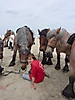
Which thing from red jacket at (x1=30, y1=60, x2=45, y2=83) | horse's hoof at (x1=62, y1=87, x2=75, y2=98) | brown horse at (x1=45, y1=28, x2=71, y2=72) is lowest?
horse's hoof at (x1=62, y1=87, x2=75, y2=98)

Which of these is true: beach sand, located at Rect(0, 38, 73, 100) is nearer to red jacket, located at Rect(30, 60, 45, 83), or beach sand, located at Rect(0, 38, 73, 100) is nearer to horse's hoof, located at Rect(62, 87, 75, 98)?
horse's hoof, located at Rect(62, 87, 75, 98)

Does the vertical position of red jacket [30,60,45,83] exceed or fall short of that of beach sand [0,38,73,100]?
it exceeds it

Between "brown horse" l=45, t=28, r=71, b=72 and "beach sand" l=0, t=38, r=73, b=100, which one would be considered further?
"brown horse" l=45, t=28, r=71, b=72

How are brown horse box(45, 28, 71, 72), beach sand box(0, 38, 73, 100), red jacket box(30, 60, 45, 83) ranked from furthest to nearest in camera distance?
brown horse box(45, 28, 71, 72) < beach sand box(0, 38, 73, 100) < red jacket box(30, 60, 45, 83)

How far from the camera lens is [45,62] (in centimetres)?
883

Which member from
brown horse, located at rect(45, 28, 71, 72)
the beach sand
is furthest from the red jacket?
brown horse, located at rect(45, 28, 71, 72)

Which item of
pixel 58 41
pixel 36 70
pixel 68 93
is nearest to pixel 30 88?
pixel 36 70

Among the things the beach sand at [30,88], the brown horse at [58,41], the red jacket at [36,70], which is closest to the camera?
the red jacket at [36,70]

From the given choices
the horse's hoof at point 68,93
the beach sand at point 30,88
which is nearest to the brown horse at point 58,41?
the beach sand at point 30,88

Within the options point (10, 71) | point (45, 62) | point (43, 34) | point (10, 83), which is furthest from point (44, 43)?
point (10, 83)

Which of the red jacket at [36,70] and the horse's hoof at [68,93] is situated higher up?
the red jacket at [36,70]

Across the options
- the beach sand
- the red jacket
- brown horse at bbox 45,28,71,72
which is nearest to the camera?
the red jacket

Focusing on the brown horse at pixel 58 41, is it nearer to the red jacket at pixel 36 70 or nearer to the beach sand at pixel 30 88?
the beach sand at pixel 30 88

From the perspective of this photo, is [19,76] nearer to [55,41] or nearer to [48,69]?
[48,69]
